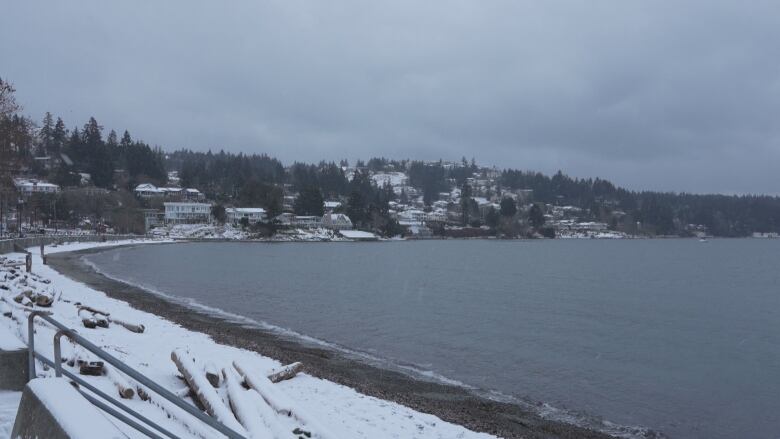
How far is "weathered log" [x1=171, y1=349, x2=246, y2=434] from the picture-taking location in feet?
30.0

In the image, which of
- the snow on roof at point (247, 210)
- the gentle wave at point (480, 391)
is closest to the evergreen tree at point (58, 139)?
the snow on roof at point (247, 210)

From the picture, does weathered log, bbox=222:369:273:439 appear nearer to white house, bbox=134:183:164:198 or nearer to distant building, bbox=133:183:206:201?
distant building, bbox=133:183:206:201

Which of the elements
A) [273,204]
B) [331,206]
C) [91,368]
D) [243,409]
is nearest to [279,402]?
[243,409]

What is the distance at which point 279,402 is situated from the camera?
10422 millimetres

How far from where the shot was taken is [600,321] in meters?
32.6

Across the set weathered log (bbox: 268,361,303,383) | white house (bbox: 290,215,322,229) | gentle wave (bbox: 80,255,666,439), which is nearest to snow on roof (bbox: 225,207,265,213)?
white house (bbox: 290,215,322,229)

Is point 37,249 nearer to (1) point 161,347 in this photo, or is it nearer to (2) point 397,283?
(2) point 397,283

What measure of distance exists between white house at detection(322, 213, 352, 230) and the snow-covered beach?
461ft

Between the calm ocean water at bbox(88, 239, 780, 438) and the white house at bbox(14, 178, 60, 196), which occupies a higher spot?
the white house at bbox(14, 178, 60, 196)

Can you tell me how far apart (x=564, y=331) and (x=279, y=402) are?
21.5 meters

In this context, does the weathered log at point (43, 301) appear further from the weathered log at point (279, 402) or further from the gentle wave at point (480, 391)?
the weathered log at point (279, 402)

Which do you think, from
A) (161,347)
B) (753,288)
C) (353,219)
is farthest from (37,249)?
(353,219)

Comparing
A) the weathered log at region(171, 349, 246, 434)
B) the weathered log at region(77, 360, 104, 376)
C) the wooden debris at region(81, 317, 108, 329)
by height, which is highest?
the weathered log at region(77, 360, 104, 376)

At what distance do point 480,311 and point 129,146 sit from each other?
505ft
